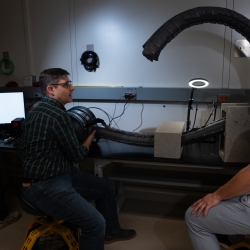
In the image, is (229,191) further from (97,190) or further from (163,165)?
(97,190)

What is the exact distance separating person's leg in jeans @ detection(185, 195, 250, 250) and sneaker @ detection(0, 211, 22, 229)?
1.67m

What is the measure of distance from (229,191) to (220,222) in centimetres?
17

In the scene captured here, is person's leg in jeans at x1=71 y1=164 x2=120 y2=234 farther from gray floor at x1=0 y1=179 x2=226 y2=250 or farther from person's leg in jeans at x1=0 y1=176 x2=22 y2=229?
person's leg in jeans at x1=0 y1=176 x2=22 y2=229

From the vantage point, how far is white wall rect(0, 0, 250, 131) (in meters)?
2.32

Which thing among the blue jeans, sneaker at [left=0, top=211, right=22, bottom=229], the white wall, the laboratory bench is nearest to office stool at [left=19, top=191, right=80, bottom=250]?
the blue jeans

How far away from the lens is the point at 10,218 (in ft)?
7.77

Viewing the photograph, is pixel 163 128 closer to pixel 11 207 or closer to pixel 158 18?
pixel 158 18

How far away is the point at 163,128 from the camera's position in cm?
196

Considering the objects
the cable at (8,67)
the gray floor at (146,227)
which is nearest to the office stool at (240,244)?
the gray floor at (146,227)

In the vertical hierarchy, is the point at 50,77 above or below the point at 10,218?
above

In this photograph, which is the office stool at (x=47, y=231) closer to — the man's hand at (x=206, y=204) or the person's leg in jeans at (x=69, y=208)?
the person's leg in jeans at (x=69, y=208)

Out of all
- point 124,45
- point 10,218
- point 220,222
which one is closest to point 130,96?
point 124,45

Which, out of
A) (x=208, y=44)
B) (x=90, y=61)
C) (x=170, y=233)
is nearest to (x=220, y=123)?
(x=208, y=44)

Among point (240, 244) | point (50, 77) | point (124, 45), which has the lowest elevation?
point (240, 244)
